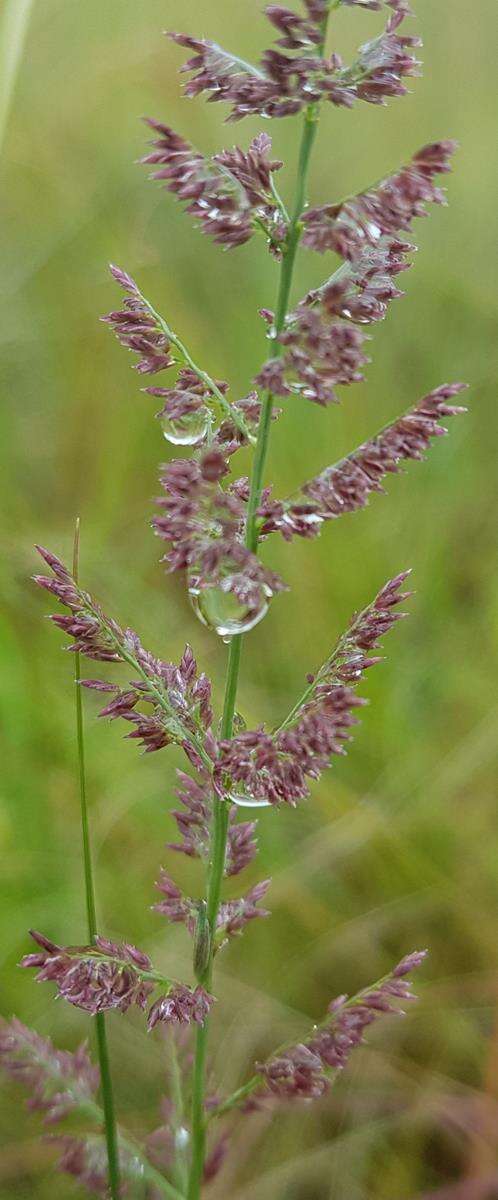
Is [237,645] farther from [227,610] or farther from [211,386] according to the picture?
[211,386]

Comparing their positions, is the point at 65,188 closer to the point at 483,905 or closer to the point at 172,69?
the point at 172,69

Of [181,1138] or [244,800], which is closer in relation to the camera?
[244,800]

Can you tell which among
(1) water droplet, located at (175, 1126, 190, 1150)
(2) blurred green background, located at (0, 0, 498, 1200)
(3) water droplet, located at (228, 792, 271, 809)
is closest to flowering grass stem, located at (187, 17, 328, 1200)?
(3) water droplet, located at (228, 792, 271, 809)

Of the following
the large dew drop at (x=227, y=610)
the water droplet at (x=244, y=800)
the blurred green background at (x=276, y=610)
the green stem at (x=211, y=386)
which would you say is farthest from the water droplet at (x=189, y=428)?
the blurred green background at (x=276, y=610)

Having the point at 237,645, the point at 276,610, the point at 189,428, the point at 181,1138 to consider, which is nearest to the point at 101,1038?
the point at 181,1138

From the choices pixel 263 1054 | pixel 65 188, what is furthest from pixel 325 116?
pixel 263 1054

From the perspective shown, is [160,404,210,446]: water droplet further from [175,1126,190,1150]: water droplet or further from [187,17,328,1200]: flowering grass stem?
[175,1126,190,1150]: water droplet
